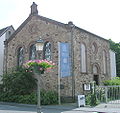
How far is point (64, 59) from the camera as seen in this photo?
2081 centimetres

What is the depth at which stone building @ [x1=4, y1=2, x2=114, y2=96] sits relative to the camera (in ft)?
69.1

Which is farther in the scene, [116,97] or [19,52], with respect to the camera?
[19,52]

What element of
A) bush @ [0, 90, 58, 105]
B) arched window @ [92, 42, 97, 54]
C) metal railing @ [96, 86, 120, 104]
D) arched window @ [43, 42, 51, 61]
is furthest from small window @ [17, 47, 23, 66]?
metal railing @ [96, 86, 120, 104]

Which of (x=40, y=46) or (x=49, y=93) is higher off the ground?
(x=40, y=46)

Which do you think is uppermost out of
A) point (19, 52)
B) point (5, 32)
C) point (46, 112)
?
point (5, 32)

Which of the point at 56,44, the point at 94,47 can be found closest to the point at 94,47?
the point at 94,47

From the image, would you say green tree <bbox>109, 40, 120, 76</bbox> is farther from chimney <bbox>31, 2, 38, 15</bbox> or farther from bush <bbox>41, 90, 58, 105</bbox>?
bush <bbox>41, 90, 58, 105</bbox>

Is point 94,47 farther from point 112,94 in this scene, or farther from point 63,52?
point 112,94

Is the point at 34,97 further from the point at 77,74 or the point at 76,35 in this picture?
the point at 76,35

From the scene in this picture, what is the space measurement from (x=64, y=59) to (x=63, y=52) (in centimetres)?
68

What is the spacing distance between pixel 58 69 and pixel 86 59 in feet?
12.8

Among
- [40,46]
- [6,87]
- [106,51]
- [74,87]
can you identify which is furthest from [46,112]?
[106,51]

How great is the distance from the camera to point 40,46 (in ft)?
37.9

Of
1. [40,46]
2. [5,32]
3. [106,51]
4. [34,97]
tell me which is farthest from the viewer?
[5,32]
